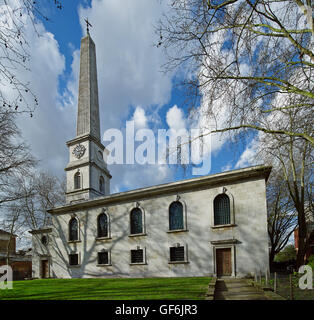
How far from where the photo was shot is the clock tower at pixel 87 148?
32.9m

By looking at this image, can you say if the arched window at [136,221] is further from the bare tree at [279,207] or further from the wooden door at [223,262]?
the bare tree at [279,207]

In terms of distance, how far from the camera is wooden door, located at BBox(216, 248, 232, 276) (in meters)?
Answer: 18.7

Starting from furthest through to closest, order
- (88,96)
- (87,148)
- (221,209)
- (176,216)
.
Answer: (88,96) < (87,148) < (176,216) < (221,209)

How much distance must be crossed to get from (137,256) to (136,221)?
2.99 meters

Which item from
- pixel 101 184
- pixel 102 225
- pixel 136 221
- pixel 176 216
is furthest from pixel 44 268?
pixel 176 216

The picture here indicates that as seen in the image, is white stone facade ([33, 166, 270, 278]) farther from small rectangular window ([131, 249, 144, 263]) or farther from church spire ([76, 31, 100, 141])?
church spire ([76, 31, 100, 141])

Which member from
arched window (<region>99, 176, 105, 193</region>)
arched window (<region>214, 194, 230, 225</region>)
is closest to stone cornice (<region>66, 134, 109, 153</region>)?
arched window (<region>99, 176, 105, 193</region>)

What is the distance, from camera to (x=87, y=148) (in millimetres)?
33781

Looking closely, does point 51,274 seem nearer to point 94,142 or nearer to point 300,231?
point 94,142

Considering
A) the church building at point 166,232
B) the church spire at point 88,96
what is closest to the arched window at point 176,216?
the church building at point 166,232

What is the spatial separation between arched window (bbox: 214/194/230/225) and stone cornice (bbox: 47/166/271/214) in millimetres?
1153

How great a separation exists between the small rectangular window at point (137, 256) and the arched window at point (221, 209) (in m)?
7.26

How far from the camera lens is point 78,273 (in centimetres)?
2602

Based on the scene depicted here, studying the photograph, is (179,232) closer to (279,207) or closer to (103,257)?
(103,257)
